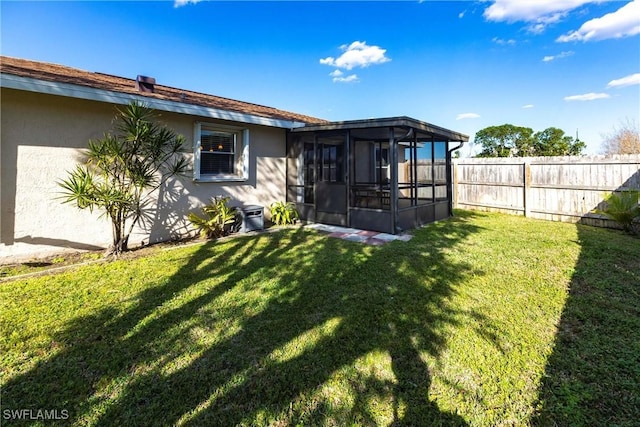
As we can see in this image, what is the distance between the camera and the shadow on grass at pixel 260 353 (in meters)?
1.96

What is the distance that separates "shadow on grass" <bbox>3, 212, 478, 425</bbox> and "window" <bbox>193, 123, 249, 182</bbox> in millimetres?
3394

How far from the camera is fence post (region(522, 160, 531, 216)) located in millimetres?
9547

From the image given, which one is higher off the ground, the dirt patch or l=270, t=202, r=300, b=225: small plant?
l=270, t=202, r=300, b=225: small plant

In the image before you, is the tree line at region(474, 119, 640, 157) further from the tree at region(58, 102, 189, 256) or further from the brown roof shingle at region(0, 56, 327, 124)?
the tree at region(58, 102, 189, 256)

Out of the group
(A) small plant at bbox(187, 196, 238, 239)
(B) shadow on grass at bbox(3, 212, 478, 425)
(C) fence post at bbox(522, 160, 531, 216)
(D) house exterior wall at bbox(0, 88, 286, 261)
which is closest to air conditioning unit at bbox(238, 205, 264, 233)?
(A) small plant at bbox(187, 196, 238, 239)

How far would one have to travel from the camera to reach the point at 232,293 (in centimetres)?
374

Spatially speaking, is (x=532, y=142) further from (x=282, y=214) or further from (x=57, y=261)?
(x=57, y=261)

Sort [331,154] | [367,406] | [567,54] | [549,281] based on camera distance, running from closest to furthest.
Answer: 1. [367,406]
2. [549,281]
3. [331,154]
4. [567,54]

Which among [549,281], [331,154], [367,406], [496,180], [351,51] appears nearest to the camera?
[367,406]

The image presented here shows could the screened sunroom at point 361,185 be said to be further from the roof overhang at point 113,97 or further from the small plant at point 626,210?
the small plant at point 626,210

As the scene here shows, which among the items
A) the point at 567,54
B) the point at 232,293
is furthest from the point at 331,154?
the point at 567,54

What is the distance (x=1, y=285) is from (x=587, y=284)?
7759 millimetres

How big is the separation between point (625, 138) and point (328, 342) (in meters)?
22.1

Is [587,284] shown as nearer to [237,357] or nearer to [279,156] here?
[237,357]
